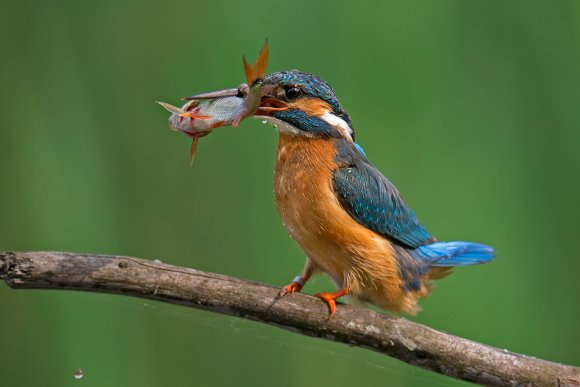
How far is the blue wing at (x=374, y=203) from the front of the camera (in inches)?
75.4

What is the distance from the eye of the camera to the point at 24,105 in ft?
8.59

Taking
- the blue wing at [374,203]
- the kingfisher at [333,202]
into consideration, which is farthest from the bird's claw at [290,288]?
the blue wing at [374,203]

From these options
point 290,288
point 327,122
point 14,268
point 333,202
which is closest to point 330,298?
point 290,288

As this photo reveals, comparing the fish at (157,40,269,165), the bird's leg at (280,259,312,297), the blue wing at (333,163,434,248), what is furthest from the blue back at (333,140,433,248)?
the fish at (157,40,269,165)

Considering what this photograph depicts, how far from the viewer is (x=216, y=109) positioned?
1710mm

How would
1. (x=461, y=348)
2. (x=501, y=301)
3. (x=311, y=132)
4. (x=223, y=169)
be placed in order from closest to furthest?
(x=461, y=348)
(x=311, y=132)
(x=501, y=301)
(x=223, y=169)

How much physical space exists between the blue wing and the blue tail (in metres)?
0.06

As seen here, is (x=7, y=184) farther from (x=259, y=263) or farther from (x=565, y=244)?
(x=565, y=244)

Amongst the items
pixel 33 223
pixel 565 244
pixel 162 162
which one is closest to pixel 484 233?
pixel 565 244

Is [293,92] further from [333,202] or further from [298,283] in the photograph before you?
[298,283]

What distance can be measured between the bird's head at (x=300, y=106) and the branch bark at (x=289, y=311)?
1.35ft

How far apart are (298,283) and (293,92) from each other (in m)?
0.51

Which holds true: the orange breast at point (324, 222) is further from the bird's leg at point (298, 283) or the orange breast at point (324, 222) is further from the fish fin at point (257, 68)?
the fish fin at point (257, 68)

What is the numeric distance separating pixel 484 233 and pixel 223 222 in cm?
94
